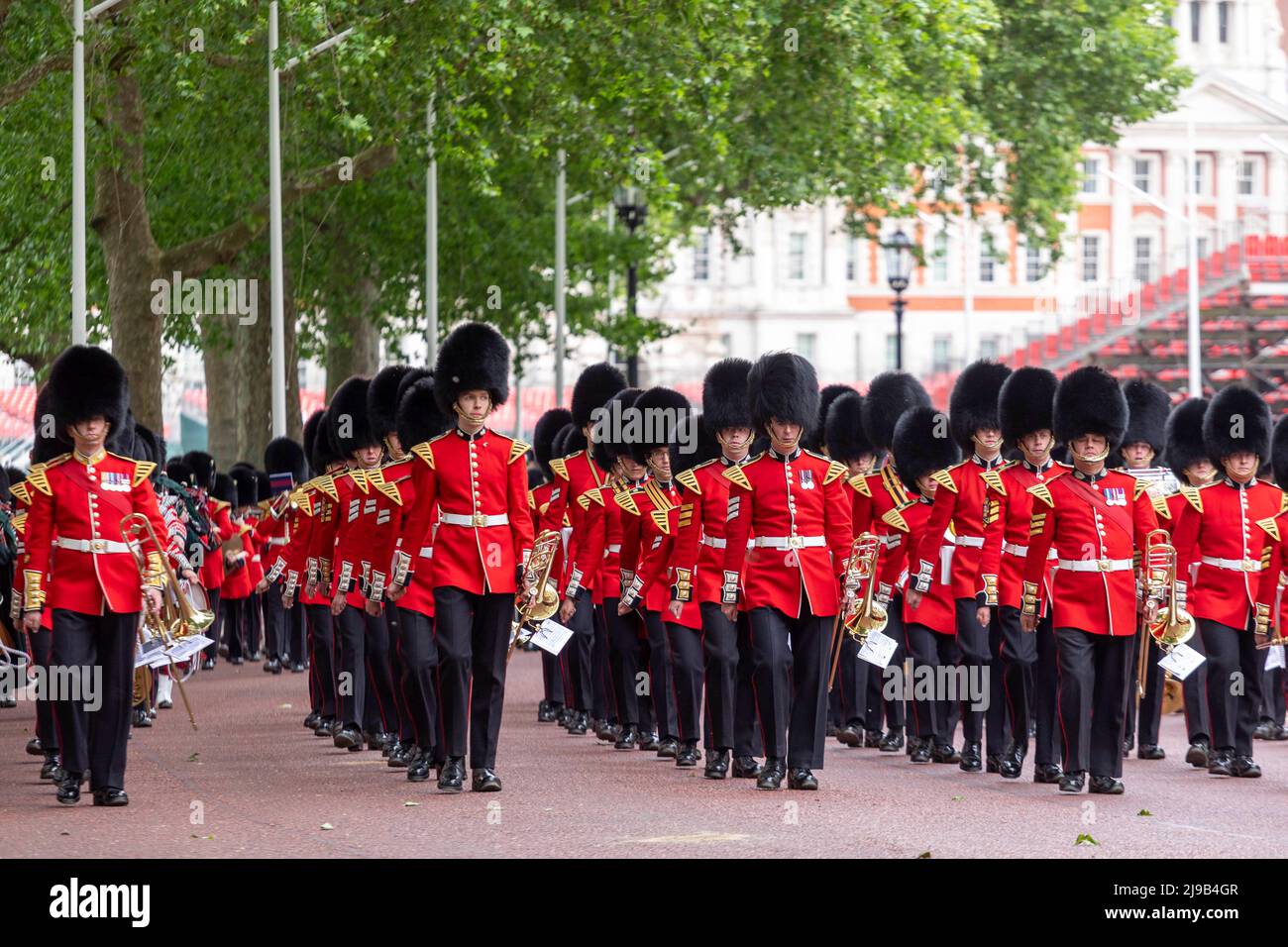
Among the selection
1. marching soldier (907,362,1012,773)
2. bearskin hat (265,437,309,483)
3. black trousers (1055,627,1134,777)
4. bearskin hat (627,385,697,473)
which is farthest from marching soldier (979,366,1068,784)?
bearskin hat (265,437,309,483)

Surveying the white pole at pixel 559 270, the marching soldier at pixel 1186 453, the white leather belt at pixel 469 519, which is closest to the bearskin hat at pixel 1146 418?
the marching soldier at pixel 1186 453

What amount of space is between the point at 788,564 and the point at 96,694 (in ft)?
9.76

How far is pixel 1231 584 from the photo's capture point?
12.3m

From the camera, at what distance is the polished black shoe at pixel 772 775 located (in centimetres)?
1096

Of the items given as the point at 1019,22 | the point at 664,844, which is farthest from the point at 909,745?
the point at 1019,22

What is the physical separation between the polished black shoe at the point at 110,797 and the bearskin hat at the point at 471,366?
7.16 feet

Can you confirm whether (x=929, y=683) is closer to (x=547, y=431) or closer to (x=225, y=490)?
(x=547, y=431)

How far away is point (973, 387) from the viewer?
12844mm

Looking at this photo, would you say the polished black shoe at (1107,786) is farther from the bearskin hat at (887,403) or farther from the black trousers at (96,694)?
the black trousers at (96,694)

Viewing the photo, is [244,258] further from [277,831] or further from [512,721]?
[277,831]

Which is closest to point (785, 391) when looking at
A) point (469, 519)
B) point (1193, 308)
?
point (469, 519)

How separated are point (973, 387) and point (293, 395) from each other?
631 inches

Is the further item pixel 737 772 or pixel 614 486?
pixel 614 486

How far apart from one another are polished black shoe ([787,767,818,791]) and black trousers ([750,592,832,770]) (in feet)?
0.09
